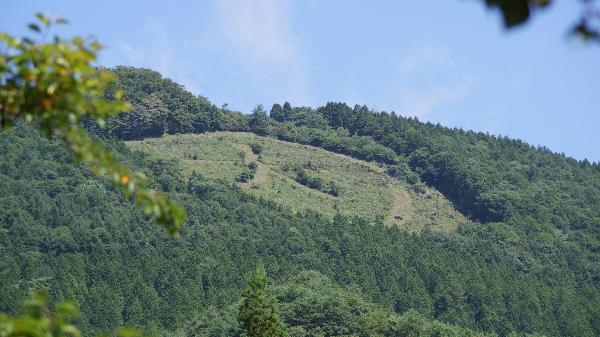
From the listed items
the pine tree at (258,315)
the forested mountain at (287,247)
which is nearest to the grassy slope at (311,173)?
the forested mountain at (287,247)

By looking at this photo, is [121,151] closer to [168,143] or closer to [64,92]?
[168,143]

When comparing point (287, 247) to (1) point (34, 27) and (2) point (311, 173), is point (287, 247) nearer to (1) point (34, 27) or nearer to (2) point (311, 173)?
(2) point (311, 173)

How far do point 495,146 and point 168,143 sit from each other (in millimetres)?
54120

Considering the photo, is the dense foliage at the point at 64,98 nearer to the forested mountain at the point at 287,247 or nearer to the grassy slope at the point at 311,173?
the forested mountain at the point at 287,247

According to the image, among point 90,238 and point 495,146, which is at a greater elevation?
point 495,146

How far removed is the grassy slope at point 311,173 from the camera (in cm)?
13300

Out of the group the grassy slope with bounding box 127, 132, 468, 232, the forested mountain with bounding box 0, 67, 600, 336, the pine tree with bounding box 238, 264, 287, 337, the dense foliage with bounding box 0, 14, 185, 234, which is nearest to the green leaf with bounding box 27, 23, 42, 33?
the dense foliage with bounding box 0, 14, 185, 234

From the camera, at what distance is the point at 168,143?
146 metres

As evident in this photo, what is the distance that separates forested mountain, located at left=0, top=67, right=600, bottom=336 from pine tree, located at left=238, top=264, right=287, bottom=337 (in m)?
36.8

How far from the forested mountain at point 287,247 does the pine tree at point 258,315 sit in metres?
36.8

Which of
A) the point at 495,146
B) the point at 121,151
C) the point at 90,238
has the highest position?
the point at 495,146

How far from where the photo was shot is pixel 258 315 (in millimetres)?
44625

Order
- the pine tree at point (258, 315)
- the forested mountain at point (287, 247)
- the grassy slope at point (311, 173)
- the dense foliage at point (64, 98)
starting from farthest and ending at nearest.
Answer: the grassy slope at point (311, 173)
the forested mountain at point (287, 247)
the pine tree at point (258, 315)
the dense foliage at point (64, 98)

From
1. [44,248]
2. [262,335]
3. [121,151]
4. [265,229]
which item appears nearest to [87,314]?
[44,248]
